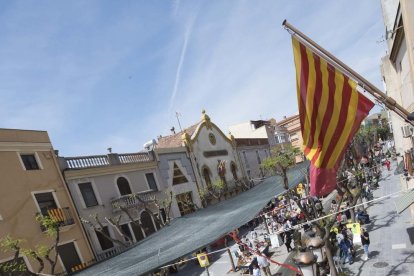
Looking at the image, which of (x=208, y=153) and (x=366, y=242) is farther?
(x=208, y=153)

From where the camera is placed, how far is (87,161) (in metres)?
21.0

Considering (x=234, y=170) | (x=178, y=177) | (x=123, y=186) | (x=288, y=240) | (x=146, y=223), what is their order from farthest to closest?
(x=234, y=170)
(x=178, y=177)
(x=146, y=223)
(x=123, y=186)
(x=288, y=240)

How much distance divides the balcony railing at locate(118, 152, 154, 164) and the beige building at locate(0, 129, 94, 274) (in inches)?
198

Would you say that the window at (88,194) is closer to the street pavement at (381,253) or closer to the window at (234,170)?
the street pavement at (381,253)

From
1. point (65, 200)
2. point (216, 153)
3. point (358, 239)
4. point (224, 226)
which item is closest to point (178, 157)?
point (216, 153)

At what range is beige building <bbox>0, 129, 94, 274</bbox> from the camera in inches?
645

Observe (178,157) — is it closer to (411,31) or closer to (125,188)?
(125,188)

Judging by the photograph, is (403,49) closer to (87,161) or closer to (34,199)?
(87,161)

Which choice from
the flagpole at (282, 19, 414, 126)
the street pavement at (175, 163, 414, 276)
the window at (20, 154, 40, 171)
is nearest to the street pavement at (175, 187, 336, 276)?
the street pavement at (175, 163, 414, 276)

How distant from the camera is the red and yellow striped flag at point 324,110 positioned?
544 centimetres

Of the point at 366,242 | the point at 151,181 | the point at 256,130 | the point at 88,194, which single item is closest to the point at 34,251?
the point at 88,194

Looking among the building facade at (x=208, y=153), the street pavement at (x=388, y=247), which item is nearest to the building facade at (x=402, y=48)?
the street pavement at (x=388, y=247)

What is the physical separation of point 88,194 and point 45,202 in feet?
9.00

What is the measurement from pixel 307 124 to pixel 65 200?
56.7 ft
